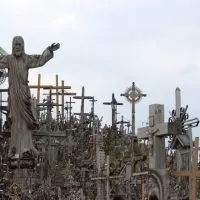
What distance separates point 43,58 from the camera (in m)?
14.4

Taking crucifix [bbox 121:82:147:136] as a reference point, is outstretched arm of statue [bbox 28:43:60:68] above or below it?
below

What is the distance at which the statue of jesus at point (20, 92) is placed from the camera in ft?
47.6

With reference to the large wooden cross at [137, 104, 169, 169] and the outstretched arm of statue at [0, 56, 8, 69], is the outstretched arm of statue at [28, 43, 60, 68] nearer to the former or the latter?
the outstretched arm of statue at [0, 56, 8, 69]

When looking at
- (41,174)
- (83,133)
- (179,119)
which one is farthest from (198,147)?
(83,133)

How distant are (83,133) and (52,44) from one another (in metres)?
8.94

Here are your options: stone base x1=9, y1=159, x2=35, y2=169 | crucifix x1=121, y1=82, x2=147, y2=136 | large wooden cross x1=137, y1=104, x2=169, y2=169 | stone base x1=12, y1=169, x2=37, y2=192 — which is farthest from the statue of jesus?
crucifix x1=121, y1=82, x2=147, y2=136

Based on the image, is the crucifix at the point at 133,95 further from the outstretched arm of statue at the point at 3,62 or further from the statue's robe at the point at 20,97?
the outstretched arm of statue at the point at 3,62

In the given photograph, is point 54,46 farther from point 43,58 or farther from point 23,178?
point 23,178

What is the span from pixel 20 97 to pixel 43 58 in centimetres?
100

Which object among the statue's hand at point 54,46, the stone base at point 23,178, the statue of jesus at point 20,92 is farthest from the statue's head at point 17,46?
the stone base at point 23,178

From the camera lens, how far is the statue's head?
47.5ft

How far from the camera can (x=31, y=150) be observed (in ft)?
47.4

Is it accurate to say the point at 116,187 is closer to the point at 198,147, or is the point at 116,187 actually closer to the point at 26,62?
the point at 26,62

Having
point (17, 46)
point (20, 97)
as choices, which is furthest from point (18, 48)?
point (20, 97)
